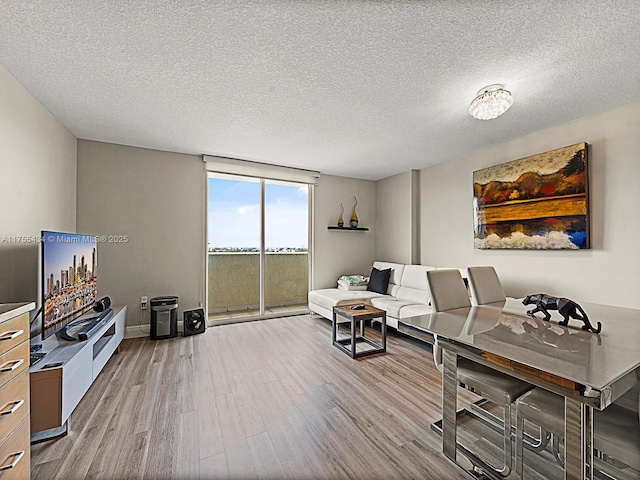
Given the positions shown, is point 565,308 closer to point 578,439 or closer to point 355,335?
point 578,439

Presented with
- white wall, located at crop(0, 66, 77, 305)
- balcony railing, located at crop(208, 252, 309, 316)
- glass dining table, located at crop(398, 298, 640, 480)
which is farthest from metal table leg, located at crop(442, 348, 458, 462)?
balcony railing, located at crop(208, 252, 309, 316)

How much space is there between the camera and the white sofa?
3699 millimetres

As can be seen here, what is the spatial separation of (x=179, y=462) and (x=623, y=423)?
2.18m

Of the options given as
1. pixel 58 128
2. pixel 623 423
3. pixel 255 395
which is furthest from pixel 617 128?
pixel 58 128

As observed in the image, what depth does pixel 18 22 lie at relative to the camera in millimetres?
1630

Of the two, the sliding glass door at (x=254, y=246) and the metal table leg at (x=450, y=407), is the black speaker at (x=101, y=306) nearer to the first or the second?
the sliding glass door at (x=254, y=246)

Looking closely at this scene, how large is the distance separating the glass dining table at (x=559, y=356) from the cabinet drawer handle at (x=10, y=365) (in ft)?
6.57

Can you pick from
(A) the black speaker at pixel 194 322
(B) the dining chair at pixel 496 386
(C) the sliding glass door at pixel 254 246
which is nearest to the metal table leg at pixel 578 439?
(B) the dining chair at pixel 496 386

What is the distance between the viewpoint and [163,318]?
3684mm

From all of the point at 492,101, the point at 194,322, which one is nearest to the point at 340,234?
the point at 194,322

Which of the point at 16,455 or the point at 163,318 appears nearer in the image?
the point at 16,455

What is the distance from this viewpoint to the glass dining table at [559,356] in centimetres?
110

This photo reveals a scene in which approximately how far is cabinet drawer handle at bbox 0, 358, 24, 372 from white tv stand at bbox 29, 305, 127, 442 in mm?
518

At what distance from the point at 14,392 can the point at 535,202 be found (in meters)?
4.38
